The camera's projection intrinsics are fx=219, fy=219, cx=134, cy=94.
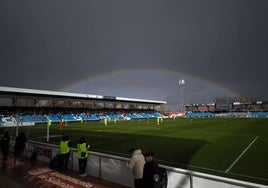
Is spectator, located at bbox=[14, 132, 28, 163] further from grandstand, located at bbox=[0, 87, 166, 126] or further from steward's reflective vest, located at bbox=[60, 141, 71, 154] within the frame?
grandstand, located at bbox=[0, 87, 166, 126]

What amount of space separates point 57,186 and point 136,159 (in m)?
4.07

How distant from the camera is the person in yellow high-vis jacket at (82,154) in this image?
9.47 m

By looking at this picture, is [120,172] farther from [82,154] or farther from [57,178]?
[57,178]

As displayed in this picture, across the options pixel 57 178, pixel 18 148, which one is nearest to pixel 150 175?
pixel 57 178

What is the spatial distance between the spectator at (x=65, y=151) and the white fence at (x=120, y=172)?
270mm

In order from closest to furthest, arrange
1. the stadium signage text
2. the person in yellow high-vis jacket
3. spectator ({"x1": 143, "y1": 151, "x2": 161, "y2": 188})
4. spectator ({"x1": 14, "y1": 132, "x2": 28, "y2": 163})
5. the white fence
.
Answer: spectator ({"x1": 143, "y1": 151, "x2": 161, "y2": 188}) → the white fence → the stadium signage text → the person in yellow high-vis jacket → spectator ({"x1": 14, "y1": 132, "x2": 28, "y2": 163})

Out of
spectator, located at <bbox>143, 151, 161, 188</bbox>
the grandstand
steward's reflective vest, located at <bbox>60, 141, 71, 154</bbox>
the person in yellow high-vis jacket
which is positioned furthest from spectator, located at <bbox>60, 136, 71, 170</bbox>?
the grandstand

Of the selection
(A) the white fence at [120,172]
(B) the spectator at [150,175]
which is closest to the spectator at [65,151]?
(A) the white fence at [120,172]

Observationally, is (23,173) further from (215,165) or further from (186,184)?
(215,165)

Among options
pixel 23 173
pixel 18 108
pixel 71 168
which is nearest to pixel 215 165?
pixel 71 168

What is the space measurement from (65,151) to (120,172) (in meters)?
3.37

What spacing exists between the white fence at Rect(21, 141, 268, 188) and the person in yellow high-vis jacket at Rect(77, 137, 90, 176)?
327 millimetres

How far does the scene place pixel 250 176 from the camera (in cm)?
938

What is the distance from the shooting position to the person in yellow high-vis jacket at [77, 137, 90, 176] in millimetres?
9469
